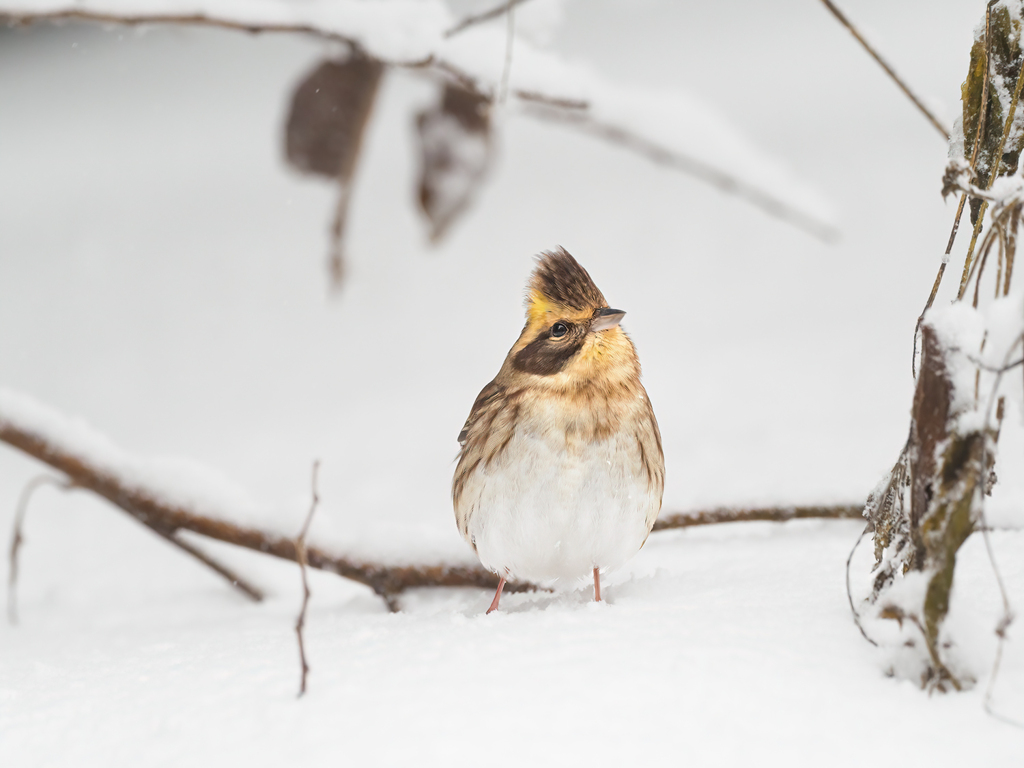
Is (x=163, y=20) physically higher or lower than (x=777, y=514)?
higher

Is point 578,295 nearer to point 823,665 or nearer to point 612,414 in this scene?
point 612,414

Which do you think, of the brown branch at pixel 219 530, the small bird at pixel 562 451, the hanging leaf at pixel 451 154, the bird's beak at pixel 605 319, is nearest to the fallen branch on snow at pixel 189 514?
the brown branch at pixel 219 530

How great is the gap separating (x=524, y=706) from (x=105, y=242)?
3.12 meters

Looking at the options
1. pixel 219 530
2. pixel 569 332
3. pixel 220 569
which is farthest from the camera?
pixel 220 569

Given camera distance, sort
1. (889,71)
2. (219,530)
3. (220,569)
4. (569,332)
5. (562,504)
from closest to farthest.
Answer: (889,71)
(562,504)
(569,332)
(219,530)
(220,569)

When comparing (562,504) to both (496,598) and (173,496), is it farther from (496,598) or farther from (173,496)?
(173,496)

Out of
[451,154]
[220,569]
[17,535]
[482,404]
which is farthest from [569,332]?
[17,535]

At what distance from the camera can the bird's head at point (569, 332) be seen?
1.57 metres

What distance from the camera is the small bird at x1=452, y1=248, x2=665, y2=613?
1483 mm

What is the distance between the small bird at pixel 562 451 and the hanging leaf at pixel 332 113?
364mm

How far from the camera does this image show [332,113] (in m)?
1.54

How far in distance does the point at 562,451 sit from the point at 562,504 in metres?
0.08

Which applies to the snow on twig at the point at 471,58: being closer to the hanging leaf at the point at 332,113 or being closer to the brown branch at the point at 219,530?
the hanging leaf at the point at 332,113

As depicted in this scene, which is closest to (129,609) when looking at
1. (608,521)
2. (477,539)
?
(477,539)
